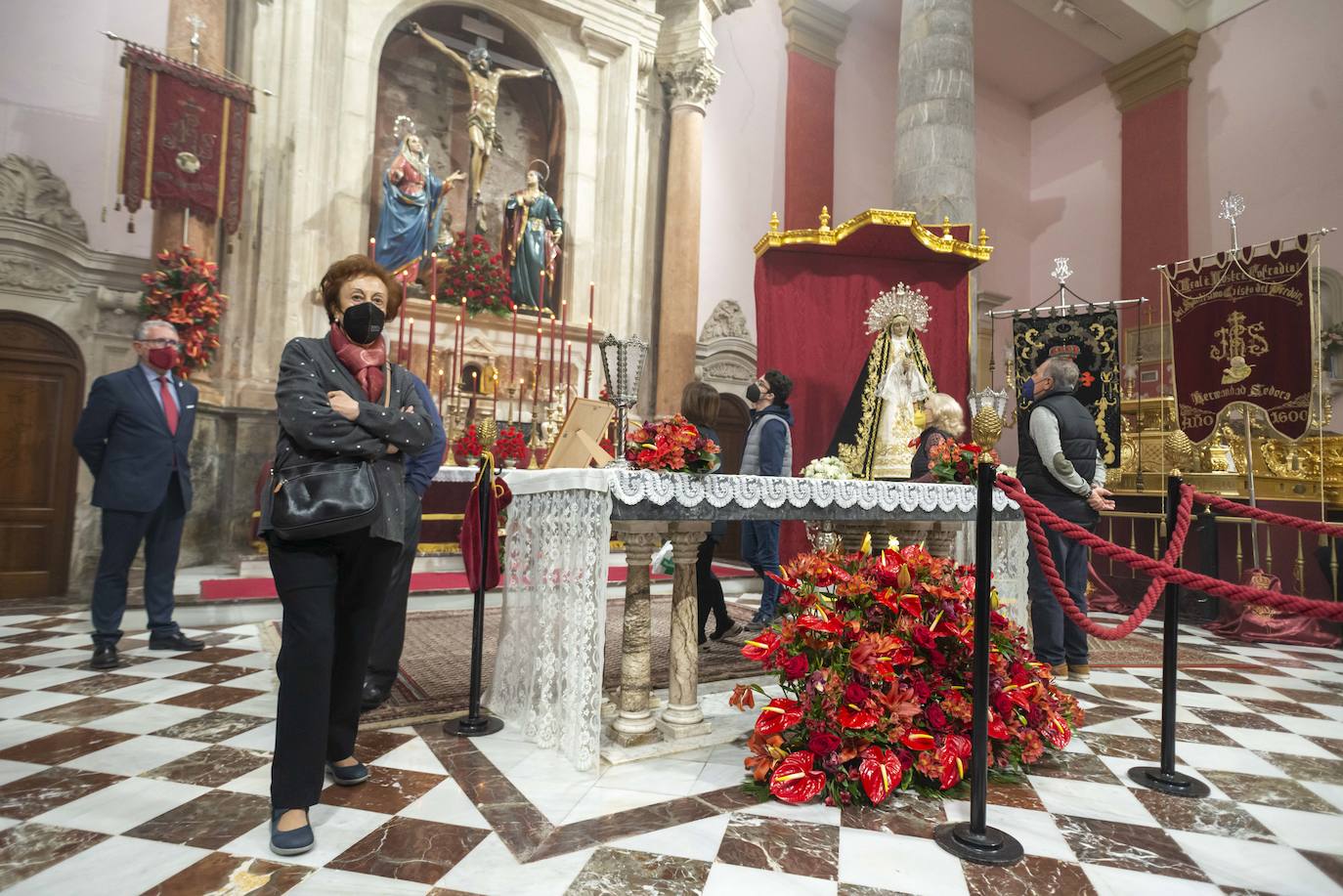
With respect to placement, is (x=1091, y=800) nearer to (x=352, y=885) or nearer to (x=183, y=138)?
(x=352, y=885)

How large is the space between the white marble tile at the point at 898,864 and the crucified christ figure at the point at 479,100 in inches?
333

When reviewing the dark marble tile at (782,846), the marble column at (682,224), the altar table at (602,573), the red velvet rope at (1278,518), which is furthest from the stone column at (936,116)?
the dark marble tile at (782,846)

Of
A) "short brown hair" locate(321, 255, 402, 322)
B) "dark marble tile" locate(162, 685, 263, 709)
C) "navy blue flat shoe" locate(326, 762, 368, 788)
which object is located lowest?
"dark marble tile" locate(162, 685, 263, 709)

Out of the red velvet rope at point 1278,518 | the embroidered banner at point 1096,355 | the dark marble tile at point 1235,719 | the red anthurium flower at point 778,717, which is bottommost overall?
the dark marble tile at point 1235,719

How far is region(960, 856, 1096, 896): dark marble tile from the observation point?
1.88 m

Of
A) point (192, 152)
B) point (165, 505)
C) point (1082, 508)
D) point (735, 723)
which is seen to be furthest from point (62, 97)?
point (1082, 508)

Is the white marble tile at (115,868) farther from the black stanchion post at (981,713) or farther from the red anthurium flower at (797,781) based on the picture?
the black stanchion post at (981,713)

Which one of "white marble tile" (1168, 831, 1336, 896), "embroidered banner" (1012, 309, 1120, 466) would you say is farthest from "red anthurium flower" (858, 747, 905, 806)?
"embroidered banner" (1012, 309, 1120, 466)

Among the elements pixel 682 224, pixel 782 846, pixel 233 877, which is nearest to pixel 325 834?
pixel 233 877

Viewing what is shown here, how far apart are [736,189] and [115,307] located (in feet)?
25.7

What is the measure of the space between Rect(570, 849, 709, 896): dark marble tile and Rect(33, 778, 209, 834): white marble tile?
135 centimetres

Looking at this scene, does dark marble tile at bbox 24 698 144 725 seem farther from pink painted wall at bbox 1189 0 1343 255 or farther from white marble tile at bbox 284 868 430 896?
pink painted wall at bbox 1189 0 1343 255

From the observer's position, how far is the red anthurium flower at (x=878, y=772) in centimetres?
236

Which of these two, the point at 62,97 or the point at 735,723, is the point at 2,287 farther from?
the point at 735,723
